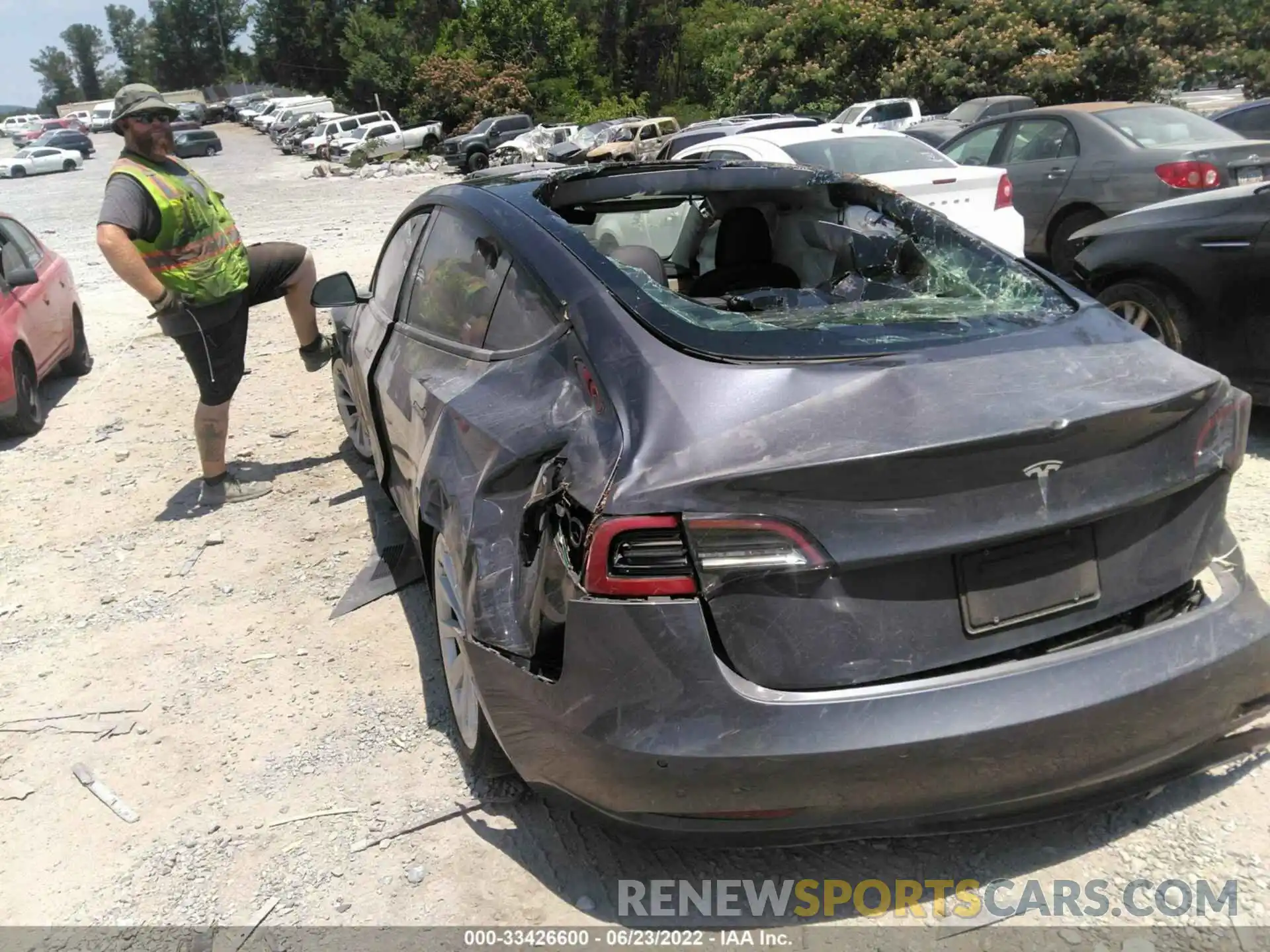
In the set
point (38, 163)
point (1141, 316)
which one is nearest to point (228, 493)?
point (1141, 316)

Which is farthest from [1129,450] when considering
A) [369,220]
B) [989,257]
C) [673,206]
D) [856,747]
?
[369,220]

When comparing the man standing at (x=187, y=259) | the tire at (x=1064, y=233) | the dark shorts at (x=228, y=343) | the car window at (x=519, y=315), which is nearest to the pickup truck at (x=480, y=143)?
the tire at (x=1064, y=233)

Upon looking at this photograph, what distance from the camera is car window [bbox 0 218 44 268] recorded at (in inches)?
309

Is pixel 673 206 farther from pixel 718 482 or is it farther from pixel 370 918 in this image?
pixel 370 918

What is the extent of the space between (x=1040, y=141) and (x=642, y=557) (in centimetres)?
877

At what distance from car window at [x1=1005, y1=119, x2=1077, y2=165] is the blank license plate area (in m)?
7.90

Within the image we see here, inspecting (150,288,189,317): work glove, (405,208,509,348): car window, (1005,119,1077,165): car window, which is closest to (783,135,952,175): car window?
(1005,119,1077,165): car window

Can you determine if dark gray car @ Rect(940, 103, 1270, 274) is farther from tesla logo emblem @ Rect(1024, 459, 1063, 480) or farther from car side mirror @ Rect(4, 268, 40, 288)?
car side mirror @ Rect(4, 268, 40, 288)

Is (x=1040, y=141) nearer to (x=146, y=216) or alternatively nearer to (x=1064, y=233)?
(x=1064, y=233)

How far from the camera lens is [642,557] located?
2.00 m

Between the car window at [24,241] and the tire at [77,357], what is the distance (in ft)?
1.69

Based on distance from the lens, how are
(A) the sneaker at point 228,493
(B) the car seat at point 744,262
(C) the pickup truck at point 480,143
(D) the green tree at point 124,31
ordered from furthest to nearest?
1. (D) the green tree at point 124,31
2. (C) the pickup truck at point 480,143
3. (A) the sneaker at point 228,493
4. (B) the car seat at point 744,262

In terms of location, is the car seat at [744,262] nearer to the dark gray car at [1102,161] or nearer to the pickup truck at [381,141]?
the dark gray car at [1102,161]

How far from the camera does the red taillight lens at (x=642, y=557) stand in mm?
1982
